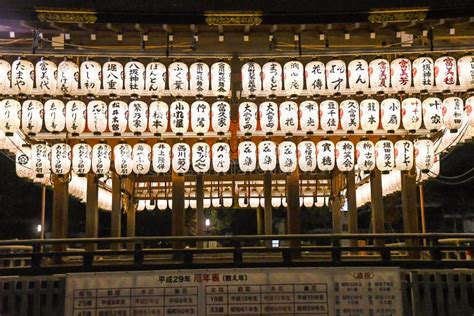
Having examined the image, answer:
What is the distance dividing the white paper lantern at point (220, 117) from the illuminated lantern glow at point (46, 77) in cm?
323

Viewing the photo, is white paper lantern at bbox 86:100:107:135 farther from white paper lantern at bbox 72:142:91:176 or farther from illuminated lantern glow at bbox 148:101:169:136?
illuminated lantern glow at bbox 148:101:169:136

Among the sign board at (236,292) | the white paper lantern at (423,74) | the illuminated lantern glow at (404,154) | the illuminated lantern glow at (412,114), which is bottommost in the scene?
the sign board at (236,292)

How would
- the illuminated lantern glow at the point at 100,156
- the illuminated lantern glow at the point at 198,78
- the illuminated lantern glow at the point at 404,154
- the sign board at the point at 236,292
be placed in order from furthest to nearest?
1. the illuminated lantern glow at the point at 100,156
2. the illuminated lantern glow at the point at 404,154
3. the illuminated lantern glow at the point at 198,78
4. the sign board at the point at 236,292

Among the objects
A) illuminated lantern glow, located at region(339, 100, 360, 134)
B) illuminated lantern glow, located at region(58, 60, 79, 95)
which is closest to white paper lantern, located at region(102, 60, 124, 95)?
illuminated lantern glow, located at region(58, 60, 79, 95)

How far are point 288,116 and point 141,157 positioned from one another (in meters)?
3.25

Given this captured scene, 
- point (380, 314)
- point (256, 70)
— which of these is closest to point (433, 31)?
point (256, 70)

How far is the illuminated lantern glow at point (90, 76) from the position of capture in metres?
10.4

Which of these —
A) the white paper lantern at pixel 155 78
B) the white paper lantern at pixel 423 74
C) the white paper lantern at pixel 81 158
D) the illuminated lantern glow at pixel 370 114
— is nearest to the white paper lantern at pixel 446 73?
the white paper lantern at pixel 423 74

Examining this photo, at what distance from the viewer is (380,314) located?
28.9 feet

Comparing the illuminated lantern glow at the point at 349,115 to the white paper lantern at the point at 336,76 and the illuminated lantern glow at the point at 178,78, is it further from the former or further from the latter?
the illuminated lantern glow at the point at 178,78

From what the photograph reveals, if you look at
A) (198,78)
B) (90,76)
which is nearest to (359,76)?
(198,78)

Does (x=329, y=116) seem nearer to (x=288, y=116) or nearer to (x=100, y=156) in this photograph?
(x=288, y=116)

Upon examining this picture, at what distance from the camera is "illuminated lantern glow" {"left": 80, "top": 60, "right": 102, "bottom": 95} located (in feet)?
34.1

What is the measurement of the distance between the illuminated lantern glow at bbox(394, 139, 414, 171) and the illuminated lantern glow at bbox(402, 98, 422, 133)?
1.55 ft
